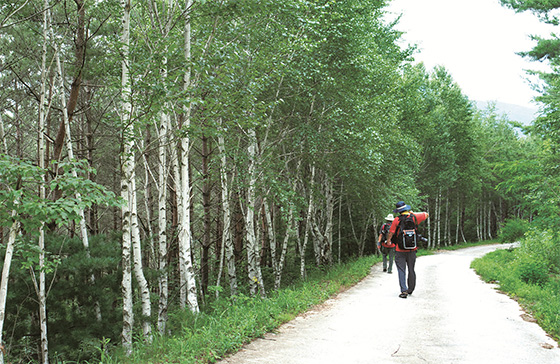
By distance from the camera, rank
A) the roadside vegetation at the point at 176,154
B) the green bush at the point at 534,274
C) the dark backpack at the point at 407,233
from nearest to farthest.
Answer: the roadside vegetation at the point at 176,154 < the dark backpack at the point at 407,233 < the green bush at the point at 534,274

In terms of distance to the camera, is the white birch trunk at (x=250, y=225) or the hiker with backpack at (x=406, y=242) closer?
the hiker with backpack at (x=406, y=242)

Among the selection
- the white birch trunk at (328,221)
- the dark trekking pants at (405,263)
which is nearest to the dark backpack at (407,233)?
the dark trekking pants at (405,263)

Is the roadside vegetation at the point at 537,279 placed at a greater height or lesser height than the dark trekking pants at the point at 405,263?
lesser

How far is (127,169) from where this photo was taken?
6406 mm

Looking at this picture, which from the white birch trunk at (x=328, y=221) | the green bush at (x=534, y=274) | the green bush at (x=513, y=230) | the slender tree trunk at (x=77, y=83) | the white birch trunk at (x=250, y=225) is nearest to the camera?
the slender tree trunk at (x=77, y=83)

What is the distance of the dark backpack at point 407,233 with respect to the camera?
7.65m

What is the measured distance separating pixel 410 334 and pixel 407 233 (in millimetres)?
2865

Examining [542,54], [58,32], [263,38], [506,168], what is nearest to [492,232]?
[542,54]

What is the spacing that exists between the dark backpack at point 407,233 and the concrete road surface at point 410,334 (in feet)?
3.59

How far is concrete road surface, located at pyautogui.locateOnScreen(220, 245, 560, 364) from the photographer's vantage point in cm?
423

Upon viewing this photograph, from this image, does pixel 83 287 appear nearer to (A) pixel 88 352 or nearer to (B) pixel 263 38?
(A) pixel 88 352

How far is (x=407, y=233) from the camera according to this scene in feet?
25.2

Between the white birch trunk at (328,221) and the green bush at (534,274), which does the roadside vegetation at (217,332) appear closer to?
the green bush at (534,274)

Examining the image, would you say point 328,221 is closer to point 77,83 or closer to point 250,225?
point 250,225
